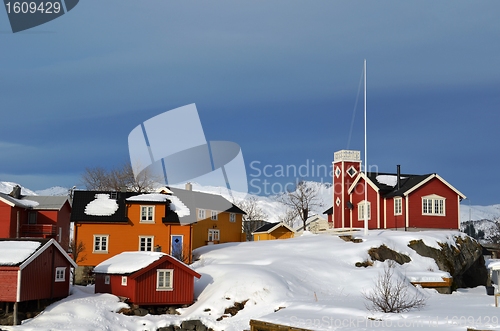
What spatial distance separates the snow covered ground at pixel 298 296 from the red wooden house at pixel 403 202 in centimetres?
416

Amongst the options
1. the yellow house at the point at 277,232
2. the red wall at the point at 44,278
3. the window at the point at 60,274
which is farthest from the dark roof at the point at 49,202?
the yellow house at the point at 277,232

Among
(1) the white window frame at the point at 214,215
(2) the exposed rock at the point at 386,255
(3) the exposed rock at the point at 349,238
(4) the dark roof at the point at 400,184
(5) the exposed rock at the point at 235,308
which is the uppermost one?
(4) the dark roof at the point at 400,184

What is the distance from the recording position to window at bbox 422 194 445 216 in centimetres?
5241

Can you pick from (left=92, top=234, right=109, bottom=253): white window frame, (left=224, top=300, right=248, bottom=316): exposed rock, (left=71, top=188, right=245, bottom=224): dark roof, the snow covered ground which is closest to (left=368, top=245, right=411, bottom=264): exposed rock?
the snow covered ground

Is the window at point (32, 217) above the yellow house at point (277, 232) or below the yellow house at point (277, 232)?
above

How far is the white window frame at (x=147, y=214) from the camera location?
4762cm

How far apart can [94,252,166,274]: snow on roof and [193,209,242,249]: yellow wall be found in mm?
14815

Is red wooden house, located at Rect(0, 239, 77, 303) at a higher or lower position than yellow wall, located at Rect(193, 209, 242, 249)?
lower

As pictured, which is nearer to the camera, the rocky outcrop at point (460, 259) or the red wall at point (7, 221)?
the rocky outcrop at point (460, 259)

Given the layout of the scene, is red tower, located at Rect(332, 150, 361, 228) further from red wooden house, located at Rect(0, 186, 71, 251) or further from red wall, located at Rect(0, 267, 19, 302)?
red wall, located at Rect(0, 267, 19, 302)

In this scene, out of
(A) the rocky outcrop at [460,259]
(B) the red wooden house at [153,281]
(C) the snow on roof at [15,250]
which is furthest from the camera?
(A) the rocky outcrop at [460,259]

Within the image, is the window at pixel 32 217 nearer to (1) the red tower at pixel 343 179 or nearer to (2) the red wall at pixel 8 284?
(2) the red wall at pixel 8 284

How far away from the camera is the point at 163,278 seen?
1395 inches

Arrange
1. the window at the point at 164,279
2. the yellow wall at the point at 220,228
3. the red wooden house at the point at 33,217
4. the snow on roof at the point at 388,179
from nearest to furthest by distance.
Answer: the window at the point at 164,279, the red wooden house at the point at 33,217, the yellow wall at the point at 220,228, the snow on roof at the point at 388,179
